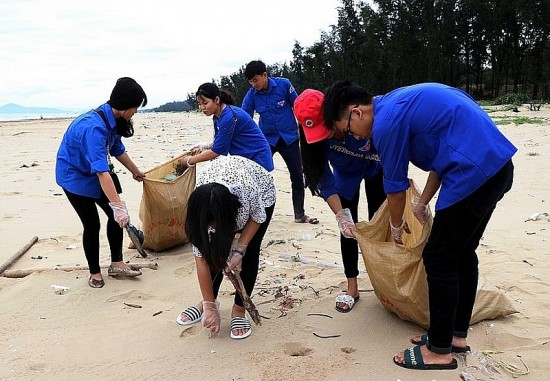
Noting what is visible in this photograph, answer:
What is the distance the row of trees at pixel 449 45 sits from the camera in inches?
1033

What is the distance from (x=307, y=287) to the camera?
3.12m

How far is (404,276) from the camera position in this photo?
2.31m

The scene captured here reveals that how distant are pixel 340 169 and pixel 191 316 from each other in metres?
1.13

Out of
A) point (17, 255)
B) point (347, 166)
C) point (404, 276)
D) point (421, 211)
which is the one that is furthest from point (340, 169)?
point (17, 255)

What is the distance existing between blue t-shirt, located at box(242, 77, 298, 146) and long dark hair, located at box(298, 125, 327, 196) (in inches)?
85.1

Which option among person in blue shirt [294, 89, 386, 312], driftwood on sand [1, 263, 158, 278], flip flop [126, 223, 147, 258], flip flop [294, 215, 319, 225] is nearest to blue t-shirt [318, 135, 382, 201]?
person in blue shirt [294, 89, 386, 312]

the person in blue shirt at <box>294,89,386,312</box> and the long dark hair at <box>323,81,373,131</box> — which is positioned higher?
the long dark hair at <box>323,81,373,131</box>

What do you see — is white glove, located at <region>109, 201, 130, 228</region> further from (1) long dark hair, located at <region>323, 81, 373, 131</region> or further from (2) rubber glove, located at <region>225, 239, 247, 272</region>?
(1) long dark hair, located at <region>323, 81, 373, 131</region>

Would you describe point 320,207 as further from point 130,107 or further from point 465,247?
point 465,247

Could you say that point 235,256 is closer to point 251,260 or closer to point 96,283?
point 251,260

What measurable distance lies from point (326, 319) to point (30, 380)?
4.75ft

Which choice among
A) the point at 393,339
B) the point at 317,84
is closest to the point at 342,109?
the point at 393,339

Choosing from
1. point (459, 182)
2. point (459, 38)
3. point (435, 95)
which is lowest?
point (459, 182)

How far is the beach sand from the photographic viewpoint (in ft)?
7.29
